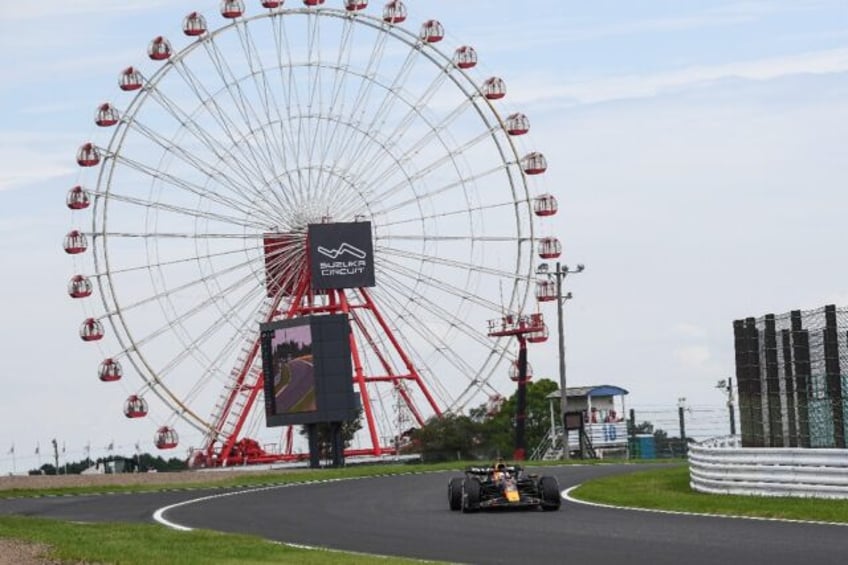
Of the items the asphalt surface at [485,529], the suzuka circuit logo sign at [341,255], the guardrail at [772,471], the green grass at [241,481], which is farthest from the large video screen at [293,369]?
the guardrail at [772,471]

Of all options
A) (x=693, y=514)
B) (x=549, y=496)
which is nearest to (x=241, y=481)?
(x=549, y=496)

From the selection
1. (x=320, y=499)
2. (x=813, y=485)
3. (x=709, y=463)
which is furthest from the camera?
(x=320, y=499)

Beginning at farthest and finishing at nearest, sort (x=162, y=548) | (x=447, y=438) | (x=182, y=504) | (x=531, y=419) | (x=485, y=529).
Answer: (x=531, y=419) < (x=447, y=438) < (x=182, y=504) < (x=485, y=529) < (x=162, y=548)

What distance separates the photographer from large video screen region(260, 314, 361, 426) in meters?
65.3

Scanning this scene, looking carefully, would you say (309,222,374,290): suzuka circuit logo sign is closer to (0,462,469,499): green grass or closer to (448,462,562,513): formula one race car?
(0,462,469,499): green grass

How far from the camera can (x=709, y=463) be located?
102 feet

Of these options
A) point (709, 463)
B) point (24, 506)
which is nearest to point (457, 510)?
point (709, 463)

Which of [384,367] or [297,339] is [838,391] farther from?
[384,367]

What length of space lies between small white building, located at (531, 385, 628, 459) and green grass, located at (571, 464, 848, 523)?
39014 mm

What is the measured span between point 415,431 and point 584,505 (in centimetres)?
4520

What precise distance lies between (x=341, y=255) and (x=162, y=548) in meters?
46.2

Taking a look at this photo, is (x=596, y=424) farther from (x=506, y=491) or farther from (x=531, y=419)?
(x=506, y=491)

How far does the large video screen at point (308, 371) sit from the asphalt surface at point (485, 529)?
2510cm

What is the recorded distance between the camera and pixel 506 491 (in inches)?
1120
